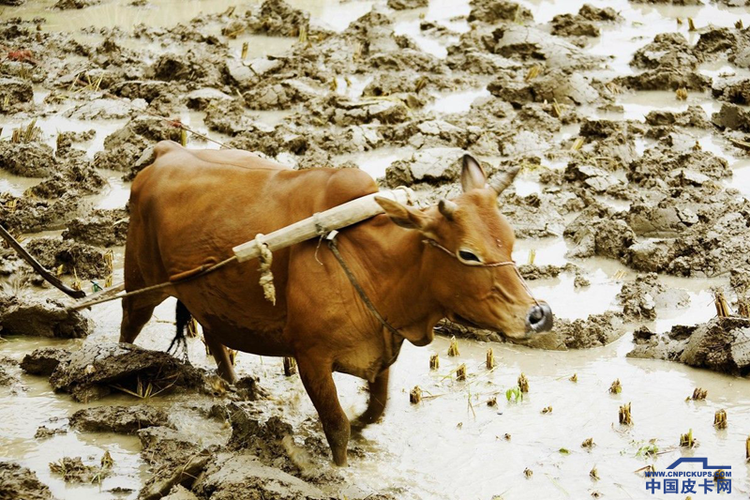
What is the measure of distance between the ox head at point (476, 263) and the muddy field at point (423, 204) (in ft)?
3.86

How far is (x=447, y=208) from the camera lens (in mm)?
4465

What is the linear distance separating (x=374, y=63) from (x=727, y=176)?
552cm

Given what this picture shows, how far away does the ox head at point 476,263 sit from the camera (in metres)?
4.47

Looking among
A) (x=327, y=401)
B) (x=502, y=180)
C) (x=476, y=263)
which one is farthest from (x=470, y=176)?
(x=327, y=401)

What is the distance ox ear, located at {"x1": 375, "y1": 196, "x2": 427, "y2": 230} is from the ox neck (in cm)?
21

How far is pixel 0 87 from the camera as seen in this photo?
1204cm

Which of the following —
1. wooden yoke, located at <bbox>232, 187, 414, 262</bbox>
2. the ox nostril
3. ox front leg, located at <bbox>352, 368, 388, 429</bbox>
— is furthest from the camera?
ox front leg, located at <bbox>352, 368, 388, 429</bbox>

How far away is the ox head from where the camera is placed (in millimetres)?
4469

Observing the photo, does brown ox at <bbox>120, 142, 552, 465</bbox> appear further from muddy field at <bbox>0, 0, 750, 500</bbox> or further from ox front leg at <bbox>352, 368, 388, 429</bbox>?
muddy field at <bbox>0, 0, 750, 500</bbox>

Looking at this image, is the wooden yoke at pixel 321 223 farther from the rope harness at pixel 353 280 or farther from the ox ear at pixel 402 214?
the ox ear at pixel 402 214

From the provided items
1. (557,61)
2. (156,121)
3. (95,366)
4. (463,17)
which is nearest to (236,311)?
(95,366)

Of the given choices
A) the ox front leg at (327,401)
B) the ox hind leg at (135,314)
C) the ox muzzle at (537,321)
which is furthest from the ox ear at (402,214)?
the ox hind leg at (135,314)

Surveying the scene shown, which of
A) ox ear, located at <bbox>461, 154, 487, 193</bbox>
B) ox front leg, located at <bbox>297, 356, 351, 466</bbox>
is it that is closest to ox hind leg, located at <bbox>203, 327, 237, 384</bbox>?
ox front leg, located at <bbox>297, 356, 351, 466</bbox>

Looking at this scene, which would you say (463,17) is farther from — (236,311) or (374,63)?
(236,311)
